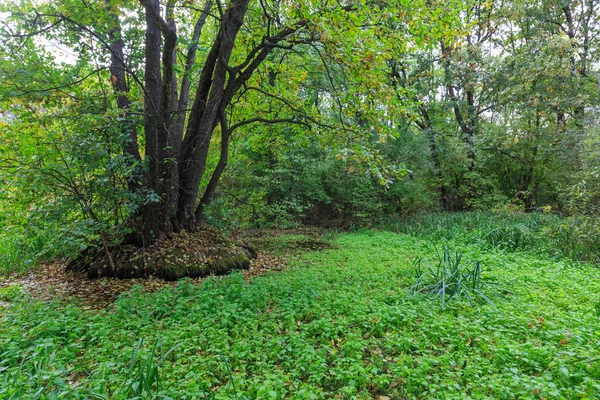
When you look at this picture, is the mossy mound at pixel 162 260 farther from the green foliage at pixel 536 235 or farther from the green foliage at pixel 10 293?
the green foliage at pixel 536 235

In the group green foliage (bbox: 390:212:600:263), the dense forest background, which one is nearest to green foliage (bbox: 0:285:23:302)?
the dense forest background

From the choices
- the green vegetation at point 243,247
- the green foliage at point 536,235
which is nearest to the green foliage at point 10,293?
the green vegetation at point 243,247

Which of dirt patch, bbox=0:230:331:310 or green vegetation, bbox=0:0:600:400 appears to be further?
dirt patch, bbox=0:230:331:310

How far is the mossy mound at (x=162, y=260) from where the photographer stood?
17.9 feet

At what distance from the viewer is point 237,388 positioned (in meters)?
2.32

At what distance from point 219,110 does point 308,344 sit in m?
5.35

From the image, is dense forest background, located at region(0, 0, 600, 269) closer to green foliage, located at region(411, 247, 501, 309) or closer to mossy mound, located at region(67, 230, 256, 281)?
mossy mound, located at region(67, 230, 256, 281)

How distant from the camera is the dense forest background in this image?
4.76m

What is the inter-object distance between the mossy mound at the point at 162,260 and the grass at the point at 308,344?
1114 mm

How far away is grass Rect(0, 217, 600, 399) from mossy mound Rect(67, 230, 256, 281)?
1114 millimetres

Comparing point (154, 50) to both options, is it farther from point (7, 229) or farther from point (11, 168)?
point (7, 229)

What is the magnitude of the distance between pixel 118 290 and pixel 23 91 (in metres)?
3.47

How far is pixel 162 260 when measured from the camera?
5621mm

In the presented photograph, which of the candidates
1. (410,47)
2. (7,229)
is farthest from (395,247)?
(7,229)
